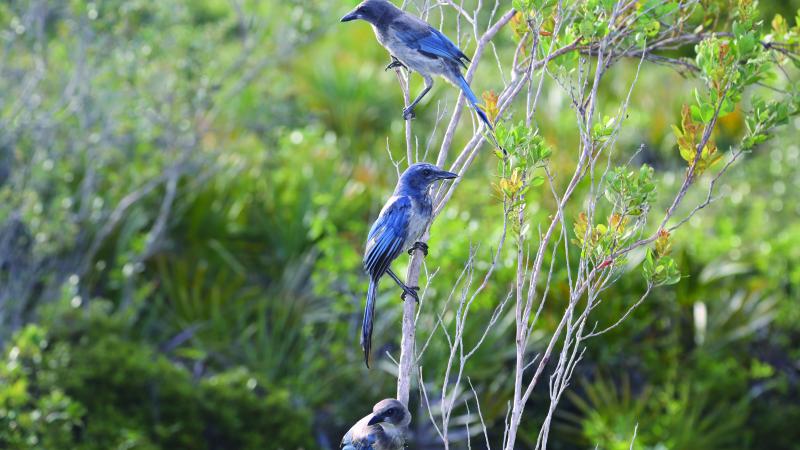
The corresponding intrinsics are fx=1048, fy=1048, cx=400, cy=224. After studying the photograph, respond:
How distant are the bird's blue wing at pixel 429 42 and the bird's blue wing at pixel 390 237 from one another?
1.92 ft

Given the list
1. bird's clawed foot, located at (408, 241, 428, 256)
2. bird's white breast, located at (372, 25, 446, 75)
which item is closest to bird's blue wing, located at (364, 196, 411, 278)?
bird's clawed foot, located at (408, 241, 428, 256)

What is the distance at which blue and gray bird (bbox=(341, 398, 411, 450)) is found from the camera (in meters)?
2.99

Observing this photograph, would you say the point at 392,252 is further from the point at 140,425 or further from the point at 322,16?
the point at 322,16

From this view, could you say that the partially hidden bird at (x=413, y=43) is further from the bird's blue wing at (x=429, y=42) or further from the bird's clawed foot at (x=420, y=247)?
the bird's clawed foot at (x=420, y=247)

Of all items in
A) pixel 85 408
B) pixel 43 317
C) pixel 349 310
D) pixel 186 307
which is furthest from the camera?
pixel 186 307

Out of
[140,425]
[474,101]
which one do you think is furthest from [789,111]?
[140,425]

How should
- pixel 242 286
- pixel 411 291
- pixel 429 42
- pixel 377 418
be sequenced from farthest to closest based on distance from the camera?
pixel 242 286 < pixel 429 42 < pixel 411 291 < pixel 377 418

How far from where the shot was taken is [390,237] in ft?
10.4

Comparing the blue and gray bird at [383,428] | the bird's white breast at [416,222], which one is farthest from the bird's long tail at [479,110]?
the blue and gray bird at [383,428]

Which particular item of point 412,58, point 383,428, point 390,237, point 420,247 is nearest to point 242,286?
point 412,58

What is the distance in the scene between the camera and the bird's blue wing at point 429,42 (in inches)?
137

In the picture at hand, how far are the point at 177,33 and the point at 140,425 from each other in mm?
2990

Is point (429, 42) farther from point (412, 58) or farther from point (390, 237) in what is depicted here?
point (390, 237)

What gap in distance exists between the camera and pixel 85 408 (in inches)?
212
